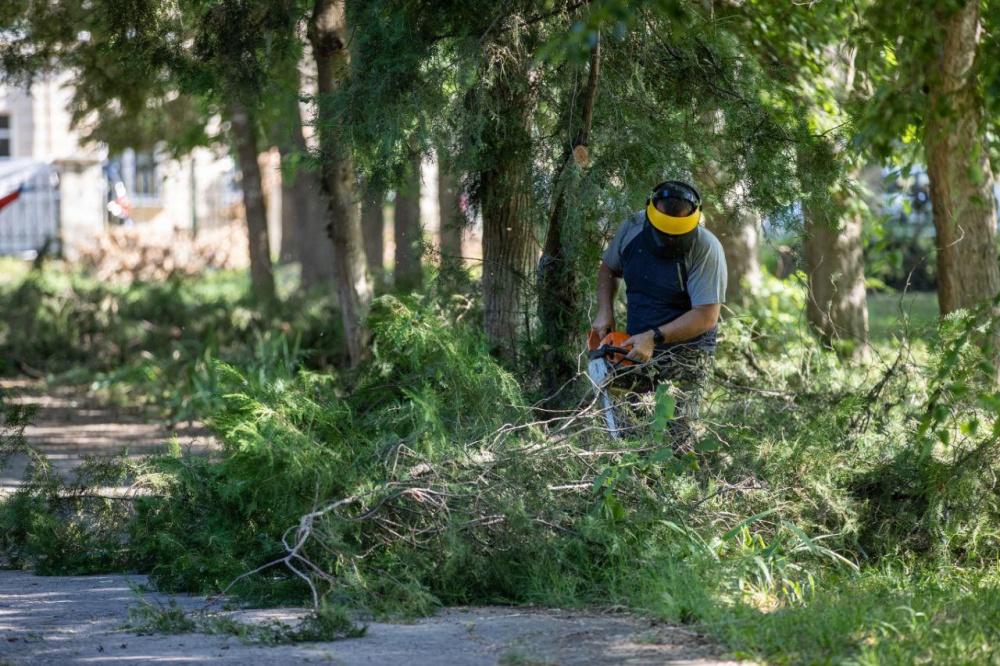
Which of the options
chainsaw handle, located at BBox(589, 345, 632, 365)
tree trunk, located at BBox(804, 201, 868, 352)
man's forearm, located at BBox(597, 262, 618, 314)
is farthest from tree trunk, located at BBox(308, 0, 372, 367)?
tree trunk, located at BBox(804, 201, 868, 352)

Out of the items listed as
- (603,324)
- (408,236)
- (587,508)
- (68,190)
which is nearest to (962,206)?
(603,324)

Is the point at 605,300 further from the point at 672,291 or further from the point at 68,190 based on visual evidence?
the point at 68,190

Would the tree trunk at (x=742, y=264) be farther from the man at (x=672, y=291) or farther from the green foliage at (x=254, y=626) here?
A: the green foliage at (x=254, y=626)

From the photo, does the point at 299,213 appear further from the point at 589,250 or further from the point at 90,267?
the point at 589,250

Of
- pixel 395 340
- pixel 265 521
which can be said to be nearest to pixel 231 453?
pixel 265 521

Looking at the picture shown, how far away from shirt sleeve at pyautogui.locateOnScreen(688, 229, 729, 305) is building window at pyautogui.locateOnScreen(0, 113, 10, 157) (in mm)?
35133

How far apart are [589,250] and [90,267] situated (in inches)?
814

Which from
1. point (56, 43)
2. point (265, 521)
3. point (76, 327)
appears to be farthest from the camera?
point (76, 327)

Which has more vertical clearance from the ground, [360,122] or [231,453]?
[360,122]

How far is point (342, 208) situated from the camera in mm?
11047

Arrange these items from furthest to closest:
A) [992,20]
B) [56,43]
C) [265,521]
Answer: [56,43] < [992,20] < [265,521]

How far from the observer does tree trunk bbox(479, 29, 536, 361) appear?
787cm

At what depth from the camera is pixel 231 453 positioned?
255 inches

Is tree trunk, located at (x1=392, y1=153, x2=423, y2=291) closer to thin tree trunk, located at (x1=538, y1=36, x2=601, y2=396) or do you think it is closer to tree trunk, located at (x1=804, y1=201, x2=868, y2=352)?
thin tree trunk, located at (x1=538, y1=36, x2=601, y2=396)
